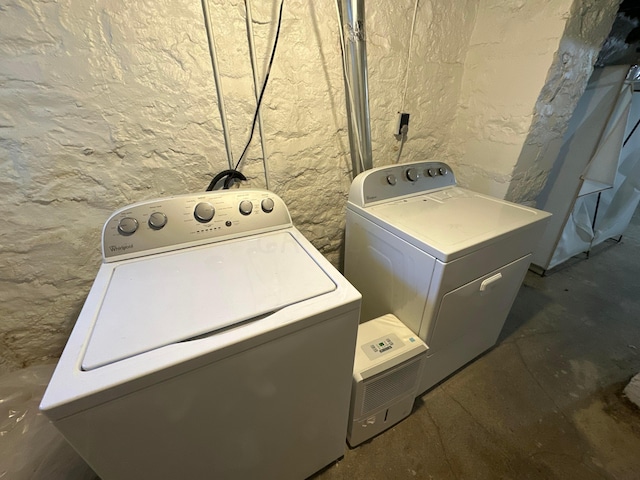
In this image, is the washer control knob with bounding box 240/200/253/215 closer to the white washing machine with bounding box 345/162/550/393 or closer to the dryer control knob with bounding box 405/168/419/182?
the white washing machine with bounding box 345/162/550/393

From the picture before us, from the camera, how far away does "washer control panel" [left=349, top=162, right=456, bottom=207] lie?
120 cm

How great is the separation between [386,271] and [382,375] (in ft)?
1.28

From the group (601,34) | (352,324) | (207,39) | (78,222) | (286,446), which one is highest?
(601,34)

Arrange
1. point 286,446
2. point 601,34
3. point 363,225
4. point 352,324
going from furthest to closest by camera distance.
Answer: point 601,34 → point 363,225 → point 286,446 → point 352,324

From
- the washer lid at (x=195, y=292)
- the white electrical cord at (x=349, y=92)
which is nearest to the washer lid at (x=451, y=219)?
the white electrical cord at (x=349, y=92)

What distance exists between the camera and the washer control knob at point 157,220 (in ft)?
2.79

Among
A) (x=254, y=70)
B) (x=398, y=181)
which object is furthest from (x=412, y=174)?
(x=254, y=70)

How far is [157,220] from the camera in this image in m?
0.85

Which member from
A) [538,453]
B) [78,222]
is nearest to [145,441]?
[78,222]

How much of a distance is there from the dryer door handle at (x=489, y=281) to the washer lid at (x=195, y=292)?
0.66m

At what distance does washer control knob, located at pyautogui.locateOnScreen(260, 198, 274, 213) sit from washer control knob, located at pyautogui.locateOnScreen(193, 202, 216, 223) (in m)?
0.17

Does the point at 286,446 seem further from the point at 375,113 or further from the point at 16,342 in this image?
the point at 375,113

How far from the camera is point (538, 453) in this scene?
3.52 ft

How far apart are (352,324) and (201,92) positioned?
93 cm
